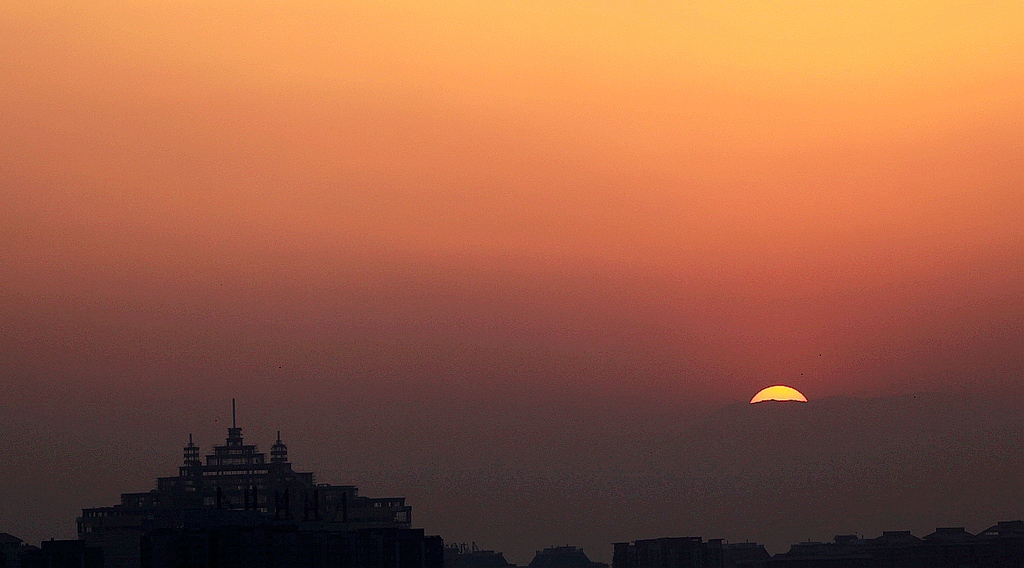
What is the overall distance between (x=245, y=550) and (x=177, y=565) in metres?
8.37

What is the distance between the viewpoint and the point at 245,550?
19800 cm

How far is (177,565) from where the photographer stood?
650 feet
